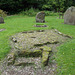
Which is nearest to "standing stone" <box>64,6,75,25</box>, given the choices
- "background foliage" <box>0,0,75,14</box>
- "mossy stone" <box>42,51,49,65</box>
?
"mossy stone" <box>42,51,49,65</box>

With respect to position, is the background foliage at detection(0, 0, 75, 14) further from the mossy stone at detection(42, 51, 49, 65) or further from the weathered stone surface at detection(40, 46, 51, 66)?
the mossy stone at detection(42, 51, 49, 65)

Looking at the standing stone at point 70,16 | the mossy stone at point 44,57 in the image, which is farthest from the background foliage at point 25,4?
the mossy stone at point 44,57

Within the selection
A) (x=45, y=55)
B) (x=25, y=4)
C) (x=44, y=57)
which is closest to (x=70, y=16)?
(x=45, y=55)

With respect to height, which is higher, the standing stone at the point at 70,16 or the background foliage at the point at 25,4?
the background foliage at the point at 25,4

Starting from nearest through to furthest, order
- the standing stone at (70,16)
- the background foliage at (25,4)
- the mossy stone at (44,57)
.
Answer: the mossy stone at (44,57) → the standing stone at (70,16) → the background foliage at (25,4)

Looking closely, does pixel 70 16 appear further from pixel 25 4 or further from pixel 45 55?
pixel 25 4

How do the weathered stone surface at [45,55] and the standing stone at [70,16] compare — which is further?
the standing stone at [70,16]

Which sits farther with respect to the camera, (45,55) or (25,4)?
(25,4)

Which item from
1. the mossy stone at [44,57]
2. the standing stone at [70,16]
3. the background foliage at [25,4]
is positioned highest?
the background foliage at [25,4]

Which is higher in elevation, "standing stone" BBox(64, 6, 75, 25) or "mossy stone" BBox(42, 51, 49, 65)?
"standing stone" BBox(64, 6, 75, 25)

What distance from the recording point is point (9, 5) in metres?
27.7

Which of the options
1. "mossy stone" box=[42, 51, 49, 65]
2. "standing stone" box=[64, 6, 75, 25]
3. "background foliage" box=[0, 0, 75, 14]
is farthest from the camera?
"background foliage" box=[0, 0, 75, 14]

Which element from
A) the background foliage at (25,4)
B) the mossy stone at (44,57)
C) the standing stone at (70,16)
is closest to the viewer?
the mossy stone at (44,57)

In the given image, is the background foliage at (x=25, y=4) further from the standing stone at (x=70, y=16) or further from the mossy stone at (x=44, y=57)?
the mossy stone at (x=44, y=57)
